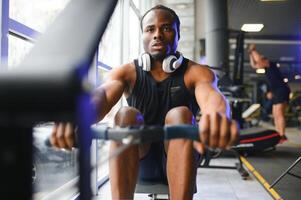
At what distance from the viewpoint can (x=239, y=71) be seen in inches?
227

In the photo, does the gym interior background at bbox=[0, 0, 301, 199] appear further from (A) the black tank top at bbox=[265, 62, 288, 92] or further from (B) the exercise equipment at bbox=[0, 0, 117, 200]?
(A) the black tank top at bbox=[265, 62, 288, 92]

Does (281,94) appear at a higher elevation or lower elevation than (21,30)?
lower

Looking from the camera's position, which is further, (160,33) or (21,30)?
(21,30)

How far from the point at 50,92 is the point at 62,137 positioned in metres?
0.26

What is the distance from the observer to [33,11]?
2066 mm

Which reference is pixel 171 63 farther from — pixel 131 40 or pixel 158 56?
pixel 131 40

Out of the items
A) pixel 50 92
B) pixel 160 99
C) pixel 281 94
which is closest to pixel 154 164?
pixel 160 99

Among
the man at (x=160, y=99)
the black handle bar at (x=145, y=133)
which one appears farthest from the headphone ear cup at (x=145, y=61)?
the black handle bar at (x=145, y=133)

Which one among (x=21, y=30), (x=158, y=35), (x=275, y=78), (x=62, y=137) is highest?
(x=275, y=78)

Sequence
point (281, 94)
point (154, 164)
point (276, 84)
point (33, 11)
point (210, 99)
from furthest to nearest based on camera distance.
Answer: point (281, 94) < point (276, 84) < point (33, 11) < point (154, 164) < point (210, 99)

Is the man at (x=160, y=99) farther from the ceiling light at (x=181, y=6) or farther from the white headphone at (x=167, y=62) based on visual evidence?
the ceiling light at (x=181, y=6)

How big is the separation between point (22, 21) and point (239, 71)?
174 inches

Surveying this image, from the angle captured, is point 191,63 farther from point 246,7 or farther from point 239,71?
point 246,7

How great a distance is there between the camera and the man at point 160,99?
49.2 inches
